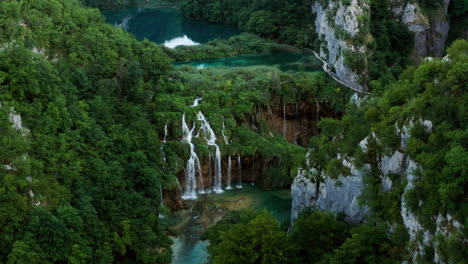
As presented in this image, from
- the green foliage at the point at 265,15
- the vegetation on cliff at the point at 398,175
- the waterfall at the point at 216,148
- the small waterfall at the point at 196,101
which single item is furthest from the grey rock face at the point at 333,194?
the green foliage at the point at 265,15

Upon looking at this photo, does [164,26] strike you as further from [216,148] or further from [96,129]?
[96,129]

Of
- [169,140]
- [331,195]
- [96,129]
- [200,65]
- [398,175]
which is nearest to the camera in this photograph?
[398,175]

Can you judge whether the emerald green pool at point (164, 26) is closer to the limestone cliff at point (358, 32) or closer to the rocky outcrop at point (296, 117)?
the limestone cliff at point (358, 32)

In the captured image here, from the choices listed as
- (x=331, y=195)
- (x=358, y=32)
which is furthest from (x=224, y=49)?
(x=331, y=195)

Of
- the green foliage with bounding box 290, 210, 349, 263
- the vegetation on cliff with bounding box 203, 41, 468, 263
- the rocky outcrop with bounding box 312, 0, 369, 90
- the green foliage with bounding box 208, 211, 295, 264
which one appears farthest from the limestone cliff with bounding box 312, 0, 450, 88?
the green foliage with bounding box 208, 211, 295, 264

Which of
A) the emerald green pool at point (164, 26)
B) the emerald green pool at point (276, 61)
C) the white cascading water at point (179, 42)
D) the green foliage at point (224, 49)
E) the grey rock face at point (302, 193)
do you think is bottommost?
the grey rock face at point (302, 193)

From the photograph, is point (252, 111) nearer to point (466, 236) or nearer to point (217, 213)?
point (217, 213)
